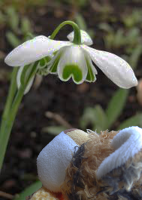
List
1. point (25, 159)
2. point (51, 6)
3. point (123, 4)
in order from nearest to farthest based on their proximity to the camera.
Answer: point (25, 159) → point (51, 6) → point (123, 4)

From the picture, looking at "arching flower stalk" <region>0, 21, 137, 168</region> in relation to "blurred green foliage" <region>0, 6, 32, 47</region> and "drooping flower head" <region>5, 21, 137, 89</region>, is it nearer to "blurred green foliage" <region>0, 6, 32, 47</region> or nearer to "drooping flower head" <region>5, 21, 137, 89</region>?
"drooping flower head" <region>5, 21, 137, 89</region>

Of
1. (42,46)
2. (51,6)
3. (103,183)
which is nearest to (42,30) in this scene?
(51,6)

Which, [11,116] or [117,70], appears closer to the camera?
[117,70]

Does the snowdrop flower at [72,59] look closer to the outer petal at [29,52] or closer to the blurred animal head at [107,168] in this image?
the outer petal at [29,52]

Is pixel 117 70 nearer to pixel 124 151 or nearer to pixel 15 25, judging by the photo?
pixel 124 151

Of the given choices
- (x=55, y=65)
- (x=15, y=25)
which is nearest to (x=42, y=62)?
(x=55, y=65)

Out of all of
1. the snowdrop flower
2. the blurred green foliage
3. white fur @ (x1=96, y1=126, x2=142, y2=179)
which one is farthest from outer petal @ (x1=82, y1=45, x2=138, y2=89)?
the blurred green foliage

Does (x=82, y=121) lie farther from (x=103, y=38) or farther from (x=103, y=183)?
(x=103, y=183)
